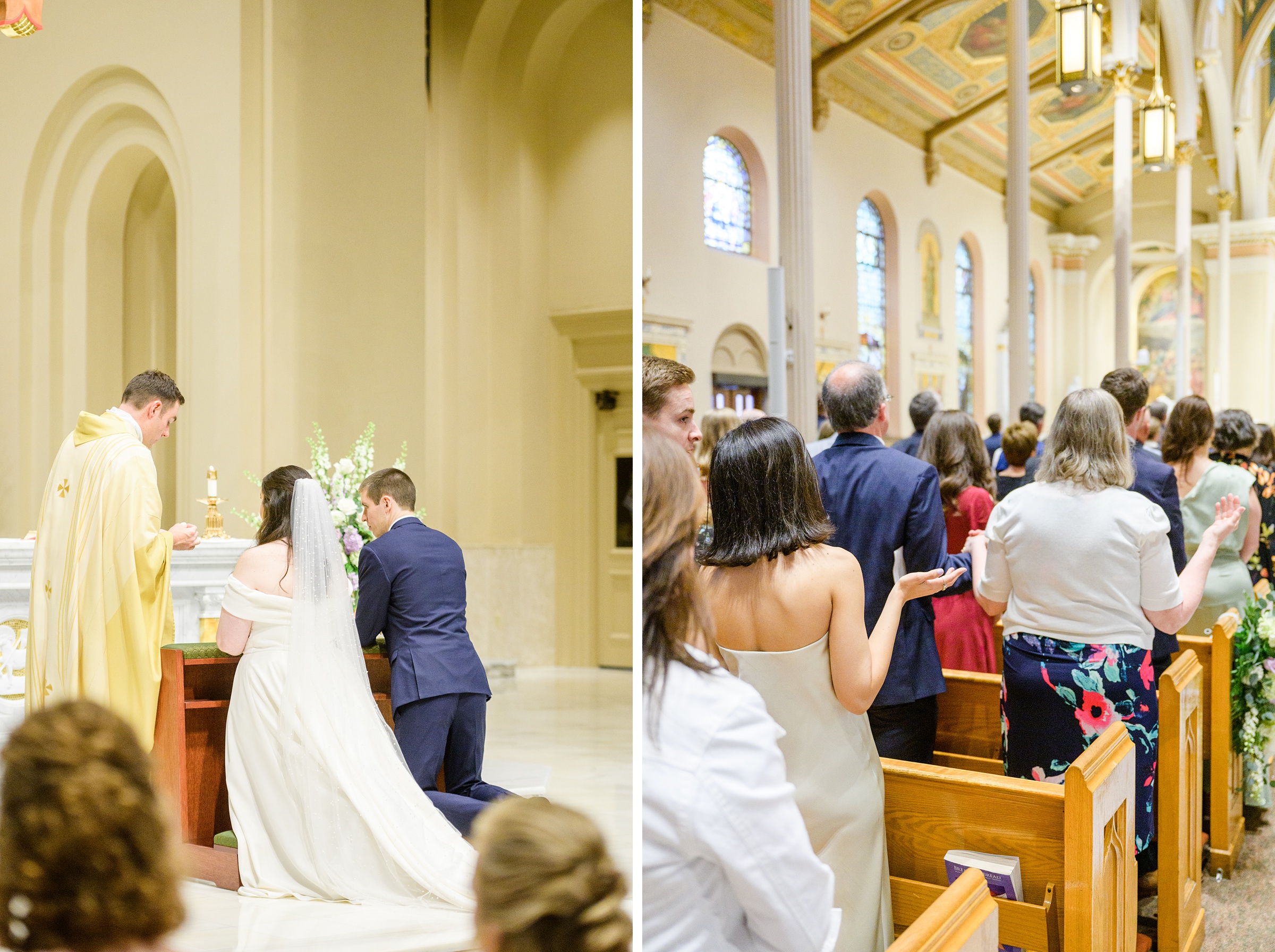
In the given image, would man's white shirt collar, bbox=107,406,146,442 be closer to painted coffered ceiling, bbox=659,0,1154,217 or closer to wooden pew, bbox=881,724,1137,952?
wooden pew, bbox=881,724,1137,952

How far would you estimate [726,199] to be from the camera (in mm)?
12664

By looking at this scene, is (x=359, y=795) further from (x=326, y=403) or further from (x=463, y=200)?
(x=463, y=200)

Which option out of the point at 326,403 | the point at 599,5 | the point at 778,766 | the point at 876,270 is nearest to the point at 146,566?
the point at 326,403

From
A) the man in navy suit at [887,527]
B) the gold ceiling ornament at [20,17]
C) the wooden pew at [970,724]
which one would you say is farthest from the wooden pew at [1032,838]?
the gold ceiling ornament at [20,17]

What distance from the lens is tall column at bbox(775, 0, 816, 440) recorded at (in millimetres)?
4664

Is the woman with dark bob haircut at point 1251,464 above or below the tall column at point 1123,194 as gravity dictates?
below

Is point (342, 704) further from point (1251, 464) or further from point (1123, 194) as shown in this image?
point (1123, 194)

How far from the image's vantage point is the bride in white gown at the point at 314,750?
3137 millimetres

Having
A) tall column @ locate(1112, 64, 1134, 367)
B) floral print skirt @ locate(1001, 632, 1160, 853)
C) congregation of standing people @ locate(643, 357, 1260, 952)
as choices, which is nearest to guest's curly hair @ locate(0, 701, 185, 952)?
congregation of standing people @ locate(643, 357, 1260, 952)

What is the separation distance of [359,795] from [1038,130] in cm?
1955

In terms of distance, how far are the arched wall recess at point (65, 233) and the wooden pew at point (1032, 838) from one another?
2.10 meters

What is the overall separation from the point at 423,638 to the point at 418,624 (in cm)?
5

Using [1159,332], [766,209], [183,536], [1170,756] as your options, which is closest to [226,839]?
[183,536]

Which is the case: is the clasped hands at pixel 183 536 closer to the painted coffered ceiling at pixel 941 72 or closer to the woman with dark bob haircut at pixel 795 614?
the woman with dark bob haircut at pixel 795 614
